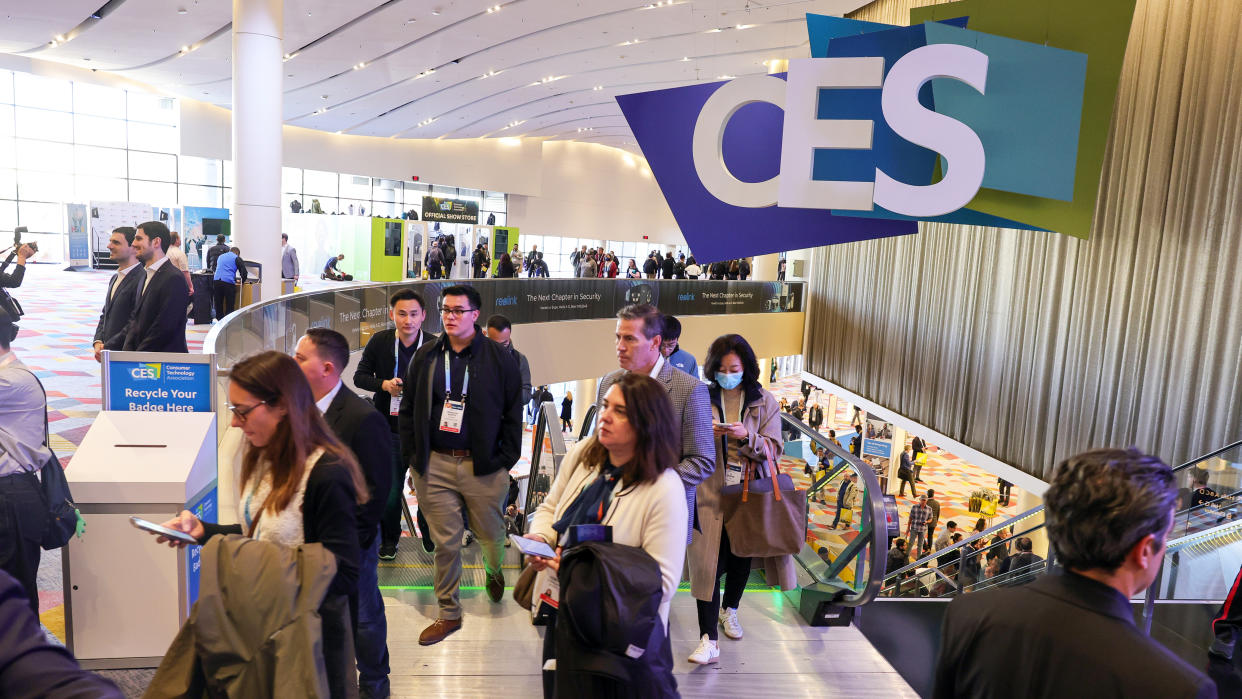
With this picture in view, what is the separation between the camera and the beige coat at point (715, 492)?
3.67m

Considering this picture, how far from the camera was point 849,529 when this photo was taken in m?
4.51

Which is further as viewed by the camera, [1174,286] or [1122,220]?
[1122,220]

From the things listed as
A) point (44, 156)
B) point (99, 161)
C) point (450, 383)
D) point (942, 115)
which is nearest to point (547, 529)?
point (450, 383)

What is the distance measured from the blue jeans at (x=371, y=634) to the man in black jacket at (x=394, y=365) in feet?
4.83

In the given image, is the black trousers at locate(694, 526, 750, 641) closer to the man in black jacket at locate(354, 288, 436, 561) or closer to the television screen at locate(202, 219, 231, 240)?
the man in black jacket at locate(354, 288, 436, 561)

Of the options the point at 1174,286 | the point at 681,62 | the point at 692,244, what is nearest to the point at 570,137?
the point at 681,62

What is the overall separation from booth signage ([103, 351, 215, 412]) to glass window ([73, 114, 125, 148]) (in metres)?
23.2

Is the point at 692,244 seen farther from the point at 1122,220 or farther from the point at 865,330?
the point at 865,330

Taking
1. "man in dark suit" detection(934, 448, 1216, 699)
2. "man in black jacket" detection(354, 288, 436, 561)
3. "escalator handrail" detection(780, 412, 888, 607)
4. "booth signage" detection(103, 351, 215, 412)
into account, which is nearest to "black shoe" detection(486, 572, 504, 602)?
"man in black jacket" detection(354, 288, 436, 561)

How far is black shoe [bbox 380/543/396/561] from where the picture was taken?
477 cm

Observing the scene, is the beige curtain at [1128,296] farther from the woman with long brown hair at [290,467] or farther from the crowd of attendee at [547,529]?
the woman with long brown hair at [290,467]

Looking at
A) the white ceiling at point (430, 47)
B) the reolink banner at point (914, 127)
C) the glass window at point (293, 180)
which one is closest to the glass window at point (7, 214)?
the white ceiling at point (430, 47)

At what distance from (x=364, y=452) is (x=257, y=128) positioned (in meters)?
10.4

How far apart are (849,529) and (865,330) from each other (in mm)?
14569
